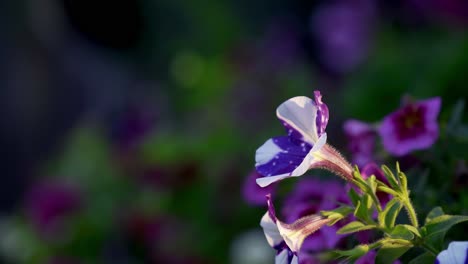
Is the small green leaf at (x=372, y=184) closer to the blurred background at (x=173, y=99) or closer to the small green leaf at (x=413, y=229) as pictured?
the small green leaf at (x=413, y=229)

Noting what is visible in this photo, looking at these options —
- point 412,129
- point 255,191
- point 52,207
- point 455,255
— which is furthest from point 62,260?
point 455,255

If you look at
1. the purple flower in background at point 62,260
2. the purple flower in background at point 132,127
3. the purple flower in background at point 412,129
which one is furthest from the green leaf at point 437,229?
the purple flower in background at point 132,127

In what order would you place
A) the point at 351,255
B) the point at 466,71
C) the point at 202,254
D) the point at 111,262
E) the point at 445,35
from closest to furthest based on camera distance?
the point at 351,255 → the point at 466,71 → the point at 202,254 → the point at 111,262 → the point at 445,35

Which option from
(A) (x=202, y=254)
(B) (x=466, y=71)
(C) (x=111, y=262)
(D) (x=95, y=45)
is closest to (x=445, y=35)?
(B) (x=466, y=71)

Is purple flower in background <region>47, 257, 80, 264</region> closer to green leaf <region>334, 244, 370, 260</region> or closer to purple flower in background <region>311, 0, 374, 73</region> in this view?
purple flower in background <region>311, 0, 374, 73</region>

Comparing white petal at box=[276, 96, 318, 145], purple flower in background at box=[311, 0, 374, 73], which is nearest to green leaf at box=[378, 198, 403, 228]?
white petal at box=[276, 96, 318, 145]

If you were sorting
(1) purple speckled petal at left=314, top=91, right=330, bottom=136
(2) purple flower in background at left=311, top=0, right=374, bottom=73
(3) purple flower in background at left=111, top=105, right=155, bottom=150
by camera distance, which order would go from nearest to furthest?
(1) purple speckled petal at left=314, top=91, right=330, bottom=136, (3) purple flower in background at left=111, top=105, right=155, bottom=150, (2) purple flower in background at left=311, top=0, right=374, bottom=73

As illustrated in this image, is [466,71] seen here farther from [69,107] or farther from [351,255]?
[69,107]
